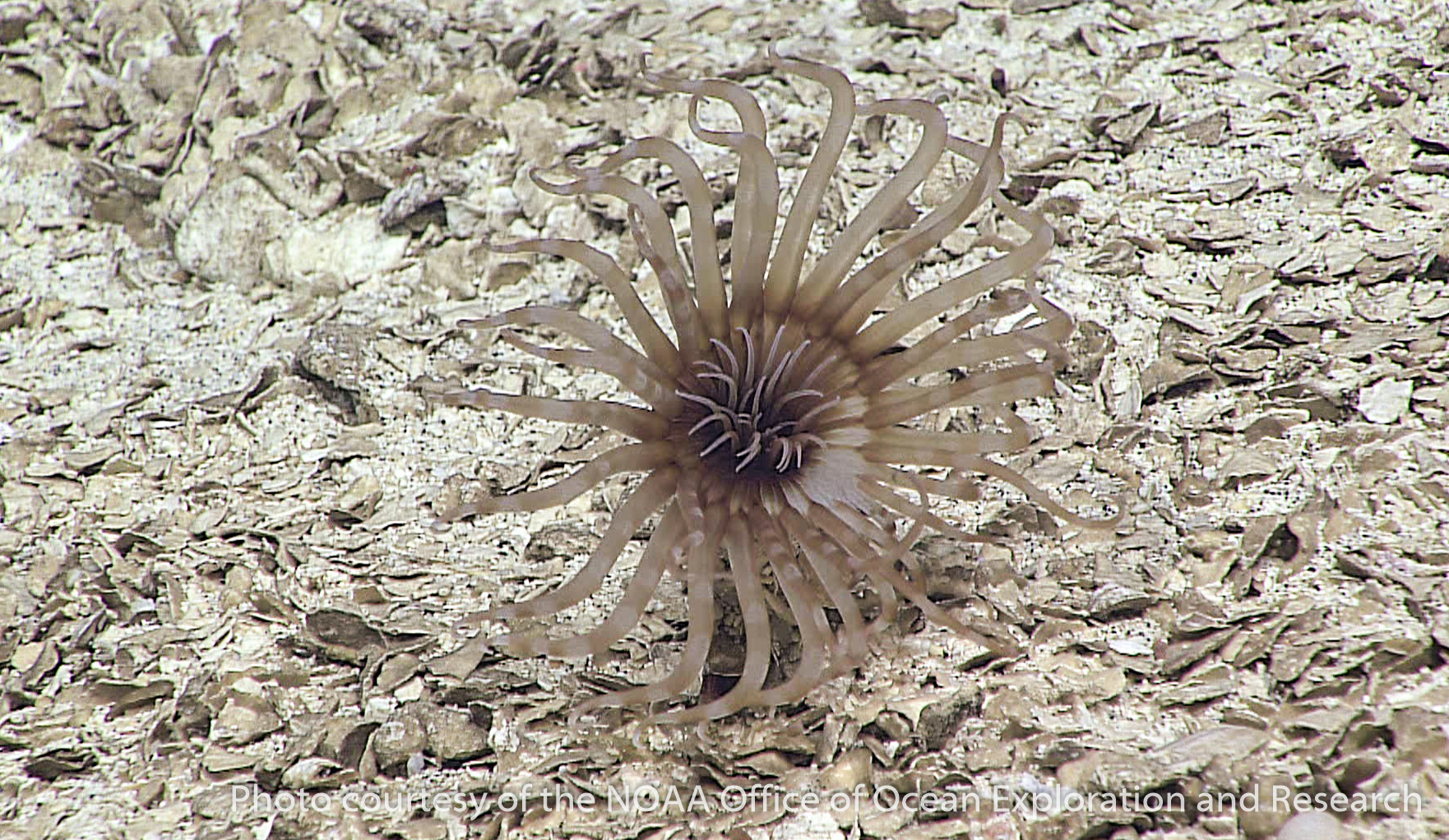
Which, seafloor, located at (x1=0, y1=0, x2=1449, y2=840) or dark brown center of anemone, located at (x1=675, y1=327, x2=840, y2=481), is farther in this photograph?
dark brown center of anemone, located at (x1=675, y1=327, x2=840, y2=481)

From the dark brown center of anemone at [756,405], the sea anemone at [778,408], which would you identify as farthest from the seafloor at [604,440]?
the dark brown center of anemone at [756,405]

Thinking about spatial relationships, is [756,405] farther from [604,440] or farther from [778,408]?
[604,440]

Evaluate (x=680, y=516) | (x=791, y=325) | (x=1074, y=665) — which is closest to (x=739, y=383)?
(x=791, y=325)

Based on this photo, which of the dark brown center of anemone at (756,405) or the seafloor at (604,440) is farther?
the dark brown center of anemone at (756,405)

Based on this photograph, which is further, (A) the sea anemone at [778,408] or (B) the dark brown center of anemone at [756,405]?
(B) the dark brown center of anemone at [756,405]

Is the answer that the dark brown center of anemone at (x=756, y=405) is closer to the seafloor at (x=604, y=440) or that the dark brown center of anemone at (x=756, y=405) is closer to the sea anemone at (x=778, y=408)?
the sea anemone at (x=778, y=408)

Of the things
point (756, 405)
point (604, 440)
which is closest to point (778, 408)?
point (756, 405)

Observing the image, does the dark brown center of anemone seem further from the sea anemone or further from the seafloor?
the seafloor

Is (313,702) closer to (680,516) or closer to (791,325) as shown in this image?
(680,516)

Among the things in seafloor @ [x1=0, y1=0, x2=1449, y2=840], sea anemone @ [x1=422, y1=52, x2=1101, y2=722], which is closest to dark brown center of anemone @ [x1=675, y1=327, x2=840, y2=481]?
sea anemone @ [x1=422, y1=52, x2=1101, y2=722]
